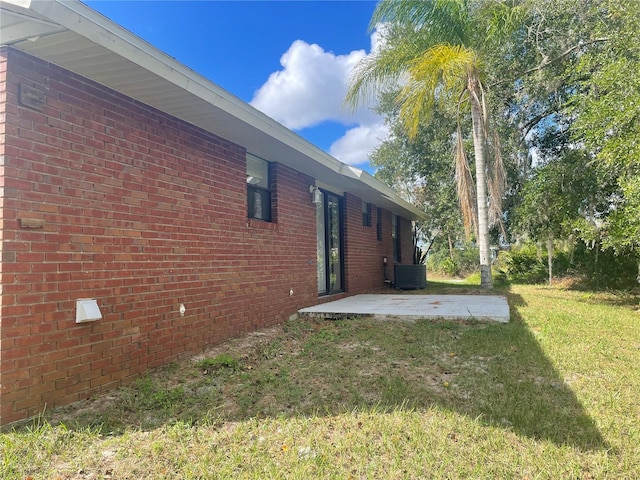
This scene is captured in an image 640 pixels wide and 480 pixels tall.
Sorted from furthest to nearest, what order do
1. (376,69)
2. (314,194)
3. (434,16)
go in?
(376,69) → (434,16) → (314,194)

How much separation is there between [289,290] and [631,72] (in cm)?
699

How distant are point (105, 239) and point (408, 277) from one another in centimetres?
946

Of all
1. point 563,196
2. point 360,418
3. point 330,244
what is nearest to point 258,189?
point 330,244

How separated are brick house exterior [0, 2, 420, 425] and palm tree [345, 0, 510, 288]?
5.75 metres

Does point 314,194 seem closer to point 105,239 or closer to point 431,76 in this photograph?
point 431,76

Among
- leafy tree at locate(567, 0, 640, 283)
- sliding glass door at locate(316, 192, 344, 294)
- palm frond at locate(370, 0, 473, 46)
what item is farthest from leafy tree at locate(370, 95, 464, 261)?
sliding glass door at locate(316, 192, 344, 294)

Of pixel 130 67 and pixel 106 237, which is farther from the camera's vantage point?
pixel 106 237

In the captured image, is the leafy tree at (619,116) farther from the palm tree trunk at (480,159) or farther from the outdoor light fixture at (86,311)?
the outdoor light fixture at (86,311)

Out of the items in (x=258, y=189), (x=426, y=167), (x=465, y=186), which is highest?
(x=426, y=167)


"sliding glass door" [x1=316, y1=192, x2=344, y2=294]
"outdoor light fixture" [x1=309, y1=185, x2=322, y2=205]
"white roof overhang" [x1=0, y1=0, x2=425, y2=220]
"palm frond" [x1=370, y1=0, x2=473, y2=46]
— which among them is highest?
"palm frond" [x1=370, y1=0, x2=473, y2=46]

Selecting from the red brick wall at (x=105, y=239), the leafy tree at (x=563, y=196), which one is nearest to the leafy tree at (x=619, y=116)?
the leafy tree at (x=563, y=196)

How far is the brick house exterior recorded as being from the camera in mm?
2762

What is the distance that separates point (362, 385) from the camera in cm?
346

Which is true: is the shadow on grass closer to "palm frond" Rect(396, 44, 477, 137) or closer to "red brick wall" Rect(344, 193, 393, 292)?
"red brick wall" Rect(344, 193, 393, 292)
